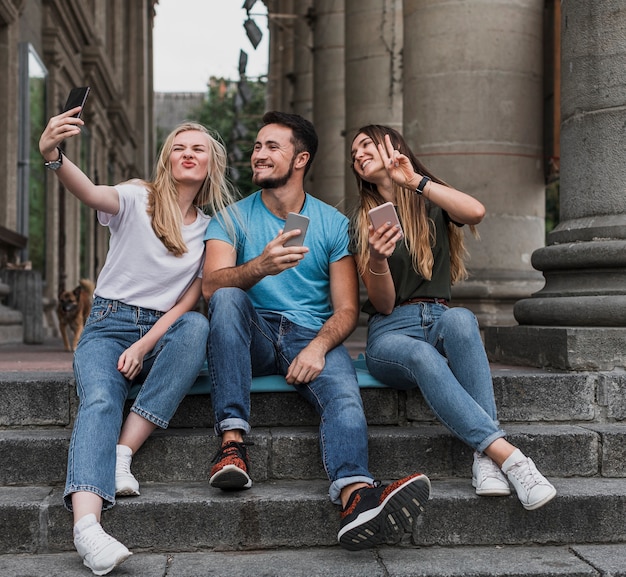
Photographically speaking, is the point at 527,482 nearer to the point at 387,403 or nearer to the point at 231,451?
the point at 387,403

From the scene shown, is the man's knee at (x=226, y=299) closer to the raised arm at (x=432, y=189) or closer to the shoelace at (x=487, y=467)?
the raised arm at (x=432, y=189)

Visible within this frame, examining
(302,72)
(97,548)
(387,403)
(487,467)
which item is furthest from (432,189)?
(302,72)

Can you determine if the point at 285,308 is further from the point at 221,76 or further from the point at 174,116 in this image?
the point at 174,116

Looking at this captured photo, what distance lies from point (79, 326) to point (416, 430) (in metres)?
5.32

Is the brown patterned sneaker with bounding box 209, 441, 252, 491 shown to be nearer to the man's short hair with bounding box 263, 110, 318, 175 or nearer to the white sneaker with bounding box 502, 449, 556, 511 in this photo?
the white sneaker with bounding box 502, 449, 556, 511

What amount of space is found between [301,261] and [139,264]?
81 cm

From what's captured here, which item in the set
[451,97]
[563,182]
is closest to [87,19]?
[451,97]

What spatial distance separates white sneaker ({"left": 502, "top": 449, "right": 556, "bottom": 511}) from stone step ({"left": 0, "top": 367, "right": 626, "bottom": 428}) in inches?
32.3

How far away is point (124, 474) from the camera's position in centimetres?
400

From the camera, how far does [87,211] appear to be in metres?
21.6

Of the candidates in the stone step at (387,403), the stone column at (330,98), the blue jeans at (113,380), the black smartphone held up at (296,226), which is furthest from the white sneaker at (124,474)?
the stone column at (330,98)

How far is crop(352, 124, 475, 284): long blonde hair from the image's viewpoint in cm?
467

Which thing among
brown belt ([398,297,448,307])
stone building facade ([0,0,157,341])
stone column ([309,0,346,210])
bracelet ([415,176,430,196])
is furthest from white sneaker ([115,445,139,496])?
stone column ([309,0,346,210])

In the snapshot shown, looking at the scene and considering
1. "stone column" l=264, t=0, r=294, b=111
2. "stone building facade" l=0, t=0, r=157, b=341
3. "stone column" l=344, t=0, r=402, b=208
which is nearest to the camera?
"stone column" l=344, t=0, r=402, b=208
